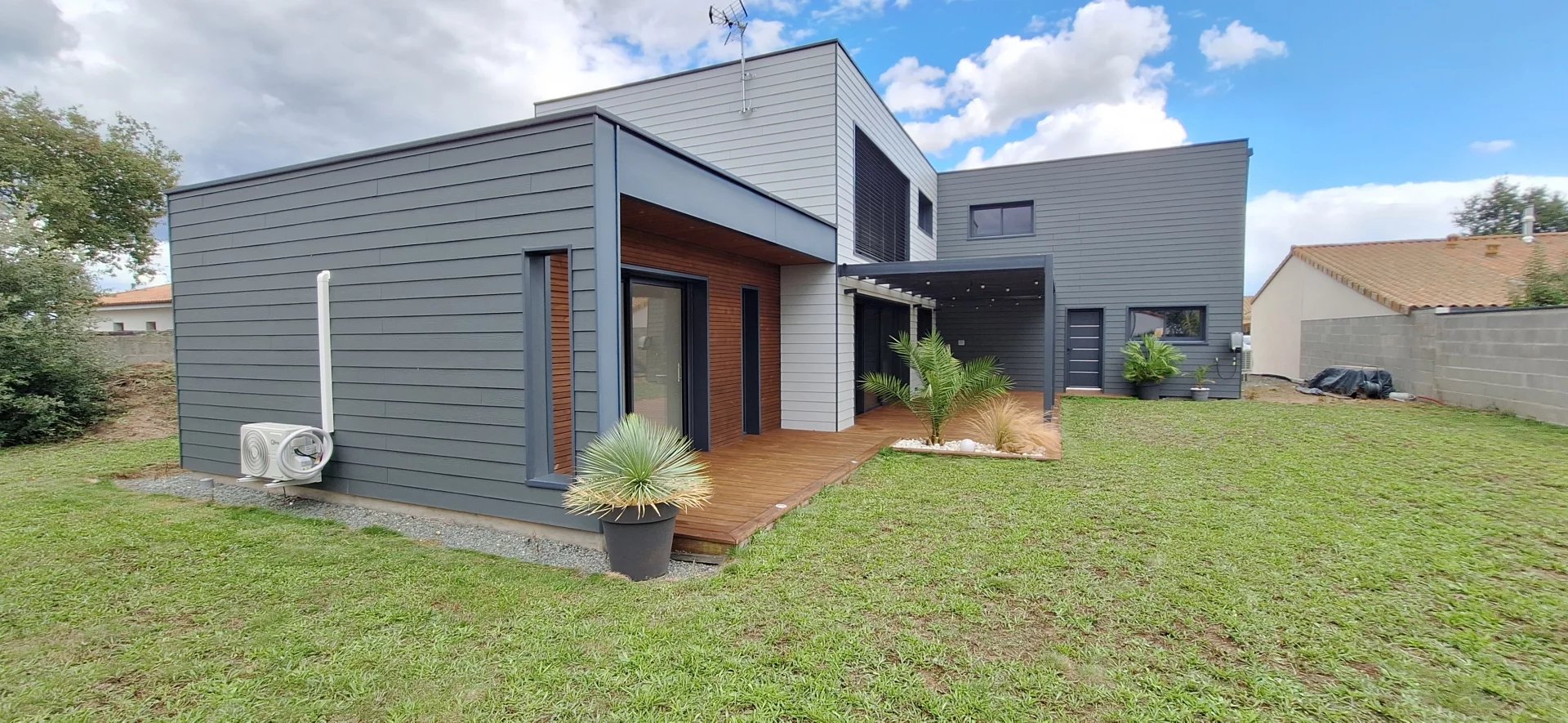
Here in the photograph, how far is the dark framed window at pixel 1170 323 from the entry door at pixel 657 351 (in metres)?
10.2

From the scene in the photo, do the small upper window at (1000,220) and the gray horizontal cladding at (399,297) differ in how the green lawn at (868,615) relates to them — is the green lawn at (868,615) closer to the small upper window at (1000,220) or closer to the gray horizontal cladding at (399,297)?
the gray horizontal cladding at (399,297)

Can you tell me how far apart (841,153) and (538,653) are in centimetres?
642

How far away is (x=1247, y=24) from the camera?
9.59 metres

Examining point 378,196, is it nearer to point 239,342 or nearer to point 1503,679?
point 239,342

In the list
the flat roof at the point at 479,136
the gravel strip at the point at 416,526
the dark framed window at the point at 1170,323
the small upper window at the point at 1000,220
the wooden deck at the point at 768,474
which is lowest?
the gravel strip at the point at 416,526

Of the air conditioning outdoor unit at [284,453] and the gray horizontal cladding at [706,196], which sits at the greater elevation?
the gray horizontal cladding at [706,196]

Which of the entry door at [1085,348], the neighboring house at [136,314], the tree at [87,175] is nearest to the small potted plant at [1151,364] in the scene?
the entry door at [1085,348]

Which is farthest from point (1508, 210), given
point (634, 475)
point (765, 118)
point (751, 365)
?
point (634, 475)

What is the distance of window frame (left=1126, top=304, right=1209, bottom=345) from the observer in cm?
1189

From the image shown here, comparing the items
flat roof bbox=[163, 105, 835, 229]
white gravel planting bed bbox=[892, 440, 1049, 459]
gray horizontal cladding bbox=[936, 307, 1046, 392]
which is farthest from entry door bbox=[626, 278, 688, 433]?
gray horizontal cladding bbox=[936, 307, 1046, 392]

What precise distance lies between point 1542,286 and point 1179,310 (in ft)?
16.0

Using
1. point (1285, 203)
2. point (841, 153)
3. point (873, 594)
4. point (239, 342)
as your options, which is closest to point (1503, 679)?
point (873, 594)

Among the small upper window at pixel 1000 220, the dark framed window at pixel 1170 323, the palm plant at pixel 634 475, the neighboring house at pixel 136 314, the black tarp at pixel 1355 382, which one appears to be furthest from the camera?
the neighboring house at pixel 136 314

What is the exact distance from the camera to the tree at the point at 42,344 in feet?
24.4
